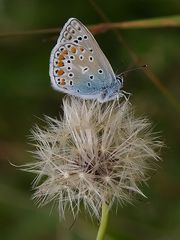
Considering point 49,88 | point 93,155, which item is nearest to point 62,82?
point 93,155

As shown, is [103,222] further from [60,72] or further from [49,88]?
[49,88]

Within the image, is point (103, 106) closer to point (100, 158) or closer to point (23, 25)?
point (100, 158)

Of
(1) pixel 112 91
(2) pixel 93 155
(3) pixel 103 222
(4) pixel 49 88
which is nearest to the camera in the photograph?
(3) pixel 103 222

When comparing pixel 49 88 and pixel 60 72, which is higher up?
pixel 49 88

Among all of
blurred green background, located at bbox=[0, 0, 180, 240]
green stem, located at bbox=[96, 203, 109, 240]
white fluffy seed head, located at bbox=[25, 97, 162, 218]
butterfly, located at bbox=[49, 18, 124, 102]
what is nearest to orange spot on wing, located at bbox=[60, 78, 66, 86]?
butterfly, located at bbox=[49, 18, 124, 102]

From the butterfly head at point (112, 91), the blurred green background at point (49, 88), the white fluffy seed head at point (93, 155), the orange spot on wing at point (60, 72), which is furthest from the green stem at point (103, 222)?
the blurred green background at point (49, 88)

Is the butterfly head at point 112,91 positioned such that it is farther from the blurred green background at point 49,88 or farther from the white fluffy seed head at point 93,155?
the blurred green background at point 49,88

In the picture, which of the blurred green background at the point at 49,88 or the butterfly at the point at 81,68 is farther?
the blurred green background at the point at 49,88

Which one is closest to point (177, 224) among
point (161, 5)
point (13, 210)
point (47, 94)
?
point (13, 210)
